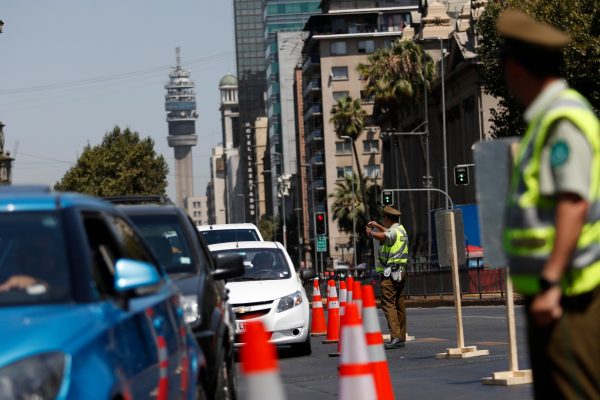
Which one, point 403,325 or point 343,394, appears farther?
point 403,325

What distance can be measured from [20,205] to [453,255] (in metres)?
10.5

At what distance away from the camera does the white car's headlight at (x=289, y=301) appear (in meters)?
19.6

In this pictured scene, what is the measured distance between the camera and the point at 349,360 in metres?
8.10

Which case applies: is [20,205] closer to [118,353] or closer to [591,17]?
[118,353]

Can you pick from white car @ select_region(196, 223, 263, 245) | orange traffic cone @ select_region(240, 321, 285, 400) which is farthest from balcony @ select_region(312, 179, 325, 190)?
orange traffic cone @ select_region(240, 321, 285, 400)

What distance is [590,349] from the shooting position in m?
5.30

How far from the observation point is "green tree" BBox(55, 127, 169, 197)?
120062 millimetres

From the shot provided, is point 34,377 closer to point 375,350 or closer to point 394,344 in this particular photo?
point 375,350

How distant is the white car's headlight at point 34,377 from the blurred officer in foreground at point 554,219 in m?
1.67

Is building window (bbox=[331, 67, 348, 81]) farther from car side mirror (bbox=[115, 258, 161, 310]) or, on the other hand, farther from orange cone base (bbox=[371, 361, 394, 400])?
car side mirror (bbox=[115, 258, 161, 310])

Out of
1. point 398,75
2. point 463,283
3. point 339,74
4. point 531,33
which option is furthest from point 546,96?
point 339,74

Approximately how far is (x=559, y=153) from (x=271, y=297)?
1438 centimetres

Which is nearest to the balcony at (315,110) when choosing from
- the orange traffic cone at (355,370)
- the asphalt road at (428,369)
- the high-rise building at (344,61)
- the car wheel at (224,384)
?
the high-rise building at (344,61)

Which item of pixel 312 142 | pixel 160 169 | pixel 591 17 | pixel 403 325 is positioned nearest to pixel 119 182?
pixel 160 169
